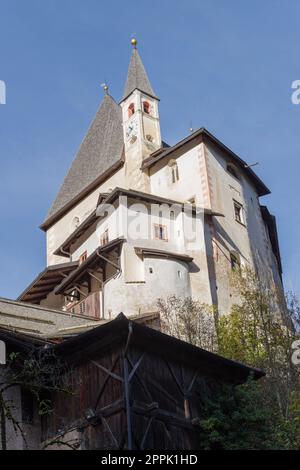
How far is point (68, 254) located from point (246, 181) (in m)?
10.7

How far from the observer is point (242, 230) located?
140 feet

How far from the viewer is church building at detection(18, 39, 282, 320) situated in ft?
120

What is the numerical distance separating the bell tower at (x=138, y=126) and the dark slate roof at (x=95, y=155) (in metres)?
1.78

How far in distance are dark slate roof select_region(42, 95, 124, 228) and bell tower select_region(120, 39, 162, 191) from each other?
178 centimetres

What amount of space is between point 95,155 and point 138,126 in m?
7.79

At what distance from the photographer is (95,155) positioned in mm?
53062

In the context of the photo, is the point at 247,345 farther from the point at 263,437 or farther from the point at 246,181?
the point at 246,181

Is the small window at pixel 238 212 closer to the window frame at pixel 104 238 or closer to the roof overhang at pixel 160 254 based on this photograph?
the roof overhang at pixel 160 254

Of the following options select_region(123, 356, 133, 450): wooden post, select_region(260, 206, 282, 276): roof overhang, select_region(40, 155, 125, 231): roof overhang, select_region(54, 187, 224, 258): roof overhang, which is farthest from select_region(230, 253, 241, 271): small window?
select_region(123, 356, 133, 450): wooden post

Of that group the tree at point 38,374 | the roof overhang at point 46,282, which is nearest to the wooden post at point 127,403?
the tree at point 38,374

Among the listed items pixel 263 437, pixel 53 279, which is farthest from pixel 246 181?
pixel 263 437

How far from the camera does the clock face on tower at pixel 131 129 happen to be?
46.1m

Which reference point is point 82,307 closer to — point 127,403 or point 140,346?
point 140,346

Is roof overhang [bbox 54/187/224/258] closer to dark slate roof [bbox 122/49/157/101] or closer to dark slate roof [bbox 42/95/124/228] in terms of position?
dark slate roof [bbox 42/95/124/228]
